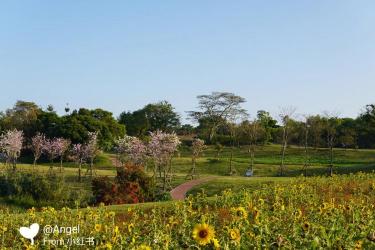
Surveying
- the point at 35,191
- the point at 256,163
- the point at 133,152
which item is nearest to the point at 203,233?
the point at 35,191

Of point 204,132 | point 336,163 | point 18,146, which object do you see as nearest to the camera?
point 18,146

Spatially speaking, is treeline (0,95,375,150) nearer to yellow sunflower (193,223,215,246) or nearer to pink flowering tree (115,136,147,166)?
pink flowering tree (115,136,147,166)

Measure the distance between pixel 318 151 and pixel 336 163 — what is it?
807 centimetres

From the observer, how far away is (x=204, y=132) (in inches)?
2830

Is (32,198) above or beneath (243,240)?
beneath

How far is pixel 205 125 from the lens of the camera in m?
75.2

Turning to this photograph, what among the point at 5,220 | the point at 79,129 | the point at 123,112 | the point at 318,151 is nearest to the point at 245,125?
the point at 318,151

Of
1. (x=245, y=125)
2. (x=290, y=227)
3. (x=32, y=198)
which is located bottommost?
(x=32, y=198)

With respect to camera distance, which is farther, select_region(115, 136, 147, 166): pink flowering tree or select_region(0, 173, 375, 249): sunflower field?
select_region(115, 136, 147, 166): pink flowering tree

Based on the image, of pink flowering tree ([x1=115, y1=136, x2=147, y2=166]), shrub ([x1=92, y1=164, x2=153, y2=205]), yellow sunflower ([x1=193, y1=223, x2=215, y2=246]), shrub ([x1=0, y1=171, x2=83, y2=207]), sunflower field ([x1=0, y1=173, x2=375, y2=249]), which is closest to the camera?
yellow sunflower ([x1=193, y1=223, x2=215, y2=246])

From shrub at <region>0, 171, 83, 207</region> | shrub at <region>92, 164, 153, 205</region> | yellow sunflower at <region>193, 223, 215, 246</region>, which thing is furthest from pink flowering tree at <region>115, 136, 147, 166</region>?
yellow sunflower at <region>193, 223, 215, 246</region>

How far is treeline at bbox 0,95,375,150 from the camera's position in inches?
1945

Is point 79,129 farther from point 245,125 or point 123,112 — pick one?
point 123,112

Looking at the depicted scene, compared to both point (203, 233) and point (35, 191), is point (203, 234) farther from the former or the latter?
point (35, 191)
